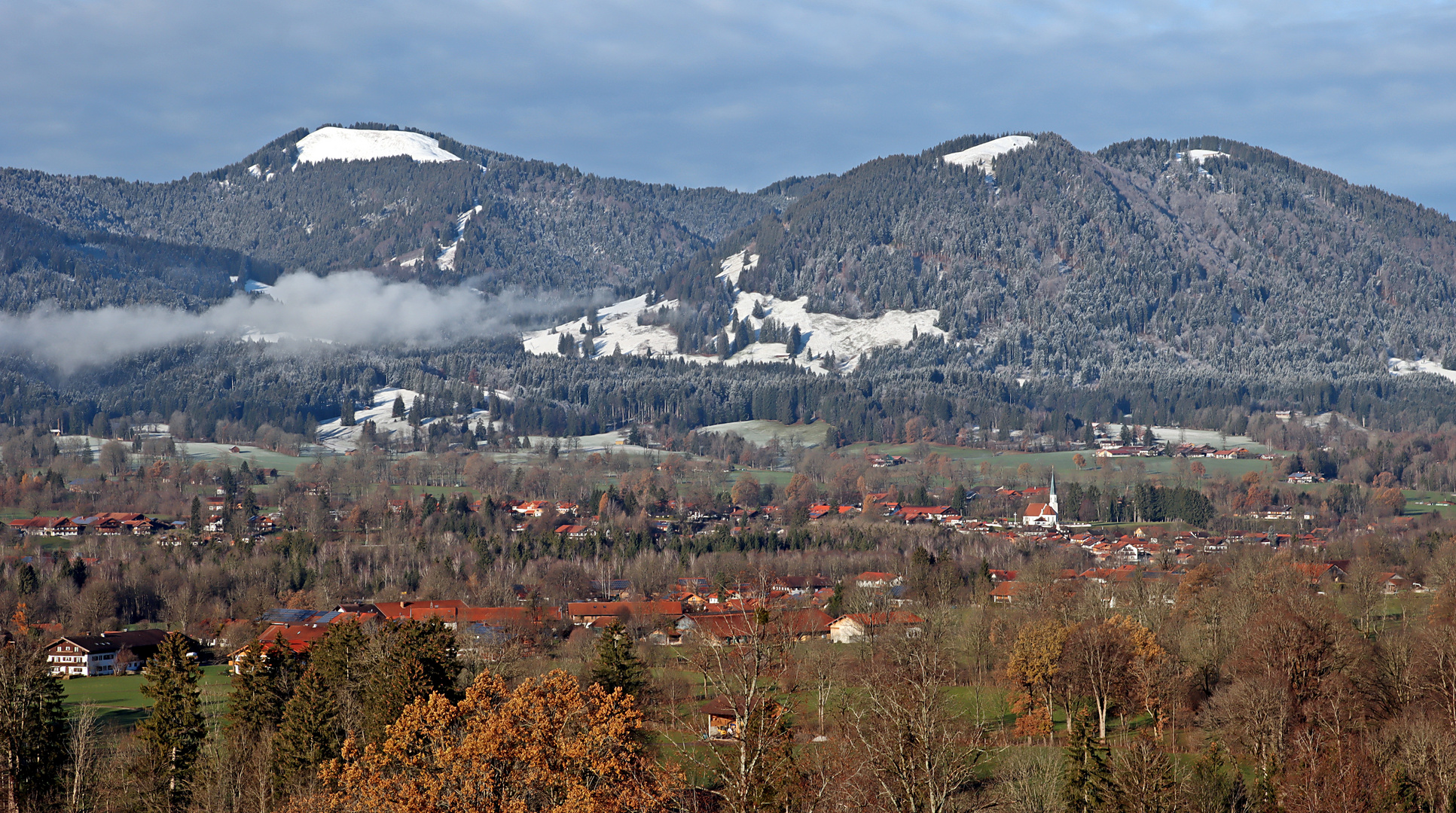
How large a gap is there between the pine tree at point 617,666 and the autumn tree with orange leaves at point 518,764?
32.5m

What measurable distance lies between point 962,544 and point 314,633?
278 feet

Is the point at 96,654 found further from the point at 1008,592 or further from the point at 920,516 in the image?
the point at 920,516

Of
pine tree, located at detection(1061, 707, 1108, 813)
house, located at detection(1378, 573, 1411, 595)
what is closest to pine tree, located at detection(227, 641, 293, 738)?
pine tree, located at detection(1061, 707, 1108, 813)

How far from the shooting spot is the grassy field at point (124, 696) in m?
81.5

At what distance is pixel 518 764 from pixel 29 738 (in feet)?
102

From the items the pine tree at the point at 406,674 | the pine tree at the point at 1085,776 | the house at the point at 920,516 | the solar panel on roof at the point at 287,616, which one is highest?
the pine tree at the point at 406,674

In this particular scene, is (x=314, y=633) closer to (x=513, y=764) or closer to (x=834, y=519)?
(x=513, y=764)

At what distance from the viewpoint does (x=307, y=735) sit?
57406 millimetres

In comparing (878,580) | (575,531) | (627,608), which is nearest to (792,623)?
(627,608)

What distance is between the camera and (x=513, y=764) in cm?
3512

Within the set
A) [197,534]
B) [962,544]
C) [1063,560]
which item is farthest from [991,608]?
[197,534]

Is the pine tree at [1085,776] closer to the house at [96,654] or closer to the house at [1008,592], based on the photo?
the house at [1008,592]

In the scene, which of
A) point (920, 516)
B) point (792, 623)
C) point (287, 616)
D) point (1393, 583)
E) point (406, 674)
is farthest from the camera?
point (920, 516)

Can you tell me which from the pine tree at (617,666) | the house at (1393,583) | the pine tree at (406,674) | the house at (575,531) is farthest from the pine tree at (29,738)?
the house at (575,531)
